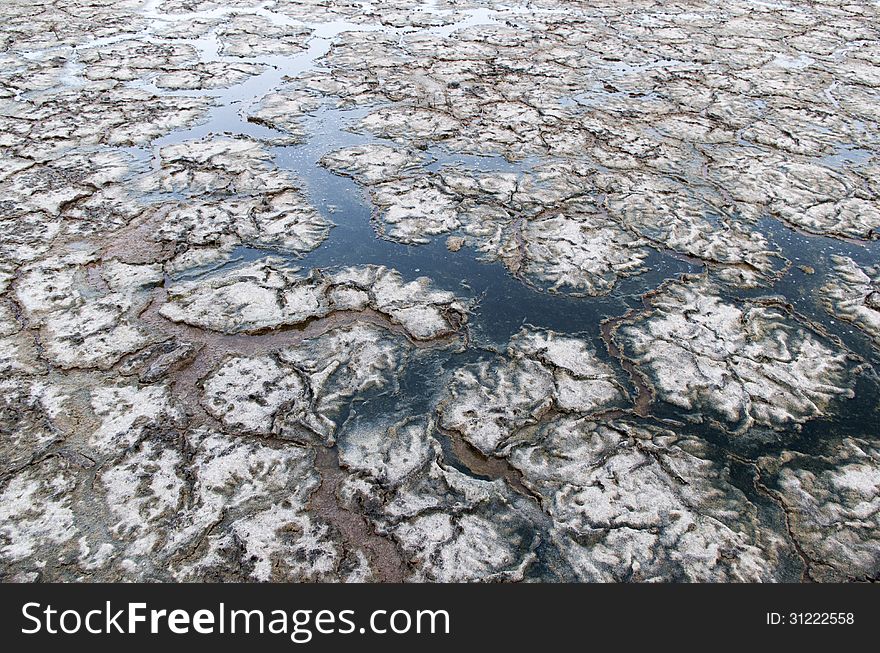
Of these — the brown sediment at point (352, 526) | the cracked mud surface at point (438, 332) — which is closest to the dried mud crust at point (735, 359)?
the cracked mud surface at point (438, 332)

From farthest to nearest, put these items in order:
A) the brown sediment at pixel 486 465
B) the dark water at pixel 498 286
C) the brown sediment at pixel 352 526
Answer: the dark water at pixel 498 286 → the brown sediment at pixel 486 465 → the brown sediment at pixel 352 526

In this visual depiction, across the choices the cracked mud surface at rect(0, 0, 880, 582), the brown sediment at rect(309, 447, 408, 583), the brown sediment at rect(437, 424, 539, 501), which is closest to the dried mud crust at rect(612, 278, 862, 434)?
the cracked mud surface at rect(0, 0, 880, 582)

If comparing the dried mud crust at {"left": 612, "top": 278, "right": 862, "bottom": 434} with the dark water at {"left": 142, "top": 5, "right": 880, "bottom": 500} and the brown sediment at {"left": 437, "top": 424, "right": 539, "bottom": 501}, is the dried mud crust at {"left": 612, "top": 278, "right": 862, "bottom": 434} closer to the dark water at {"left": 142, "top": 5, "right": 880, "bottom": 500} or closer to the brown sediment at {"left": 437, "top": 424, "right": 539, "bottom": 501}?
the dark water at {"left": 142, "top": 5, "right": 880, "bottom": 500}

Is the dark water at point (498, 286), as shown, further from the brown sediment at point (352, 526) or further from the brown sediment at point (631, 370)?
the brown sediment at point (352, 526)

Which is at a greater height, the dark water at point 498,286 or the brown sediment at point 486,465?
the dark water at point 498,286

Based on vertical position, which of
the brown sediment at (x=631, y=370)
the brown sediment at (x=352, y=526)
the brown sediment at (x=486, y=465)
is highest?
the brown sediment at (x=631, y=370)
